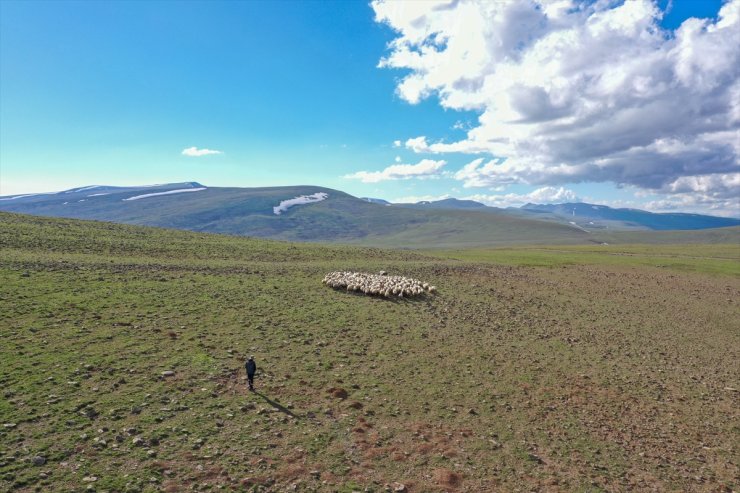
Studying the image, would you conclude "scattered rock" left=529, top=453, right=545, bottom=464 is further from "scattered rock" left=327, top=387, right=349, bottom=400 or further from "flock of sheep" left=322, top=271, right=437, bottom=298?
"flock of sheep" left=322, top=271, right=437, bottom=298

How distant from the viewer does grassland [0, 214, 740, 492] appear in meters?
12.6

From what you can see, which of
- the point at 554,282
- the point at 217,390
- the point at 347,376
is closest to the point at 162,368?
the point at 217,390

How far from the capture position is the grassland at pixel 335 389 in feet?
41.2

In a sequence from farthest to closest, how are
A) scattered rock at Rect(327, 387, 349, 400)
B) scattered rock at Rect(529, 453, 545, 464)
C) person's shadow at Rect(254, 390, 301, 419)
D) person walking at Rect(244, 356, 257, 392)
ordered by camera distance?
scattered rock at Rect(327, 387, 349, 400), person walking at Rect(244, 356, 257, 392), person's shadow at Rect(254, 390, 301, 419), scattered rock at Rect(529, 453, 545, 464)

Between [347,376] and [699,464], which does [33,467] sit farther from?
[699,464]

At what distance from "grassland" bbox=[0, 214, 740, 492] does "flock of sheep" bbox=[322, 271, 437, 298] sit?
84.8 inches

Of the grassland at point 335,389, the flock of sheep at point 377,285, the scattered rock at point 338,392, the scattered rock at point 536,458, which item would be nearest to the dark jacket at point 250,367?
the grassland at point 335,389

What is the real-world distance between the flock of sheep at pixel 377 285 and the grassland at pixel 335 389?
2.15m

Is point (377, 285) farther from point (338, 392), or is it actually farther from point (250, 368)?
point (250, 368)

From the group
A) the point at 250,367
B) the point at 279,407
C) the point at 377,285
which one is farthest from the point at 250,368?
the point at 377,285

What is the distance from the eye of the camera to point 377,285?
1334 inches

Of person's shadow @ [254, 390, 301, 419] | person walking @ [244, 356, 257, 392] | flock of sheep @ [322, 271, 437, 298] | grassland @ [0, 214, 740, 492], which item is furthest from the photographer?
flock of sheep @ [322, 271, 437, 298]

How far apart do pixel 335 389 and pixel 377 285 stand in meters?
16.6

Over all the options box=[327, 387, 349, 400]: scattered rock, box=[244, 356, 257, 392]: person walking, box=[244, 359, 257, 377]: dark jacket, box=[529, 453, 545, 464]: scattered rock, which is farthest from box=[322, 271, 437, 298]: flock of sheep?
box=[529, 453, 545, 464]: scattered rock
